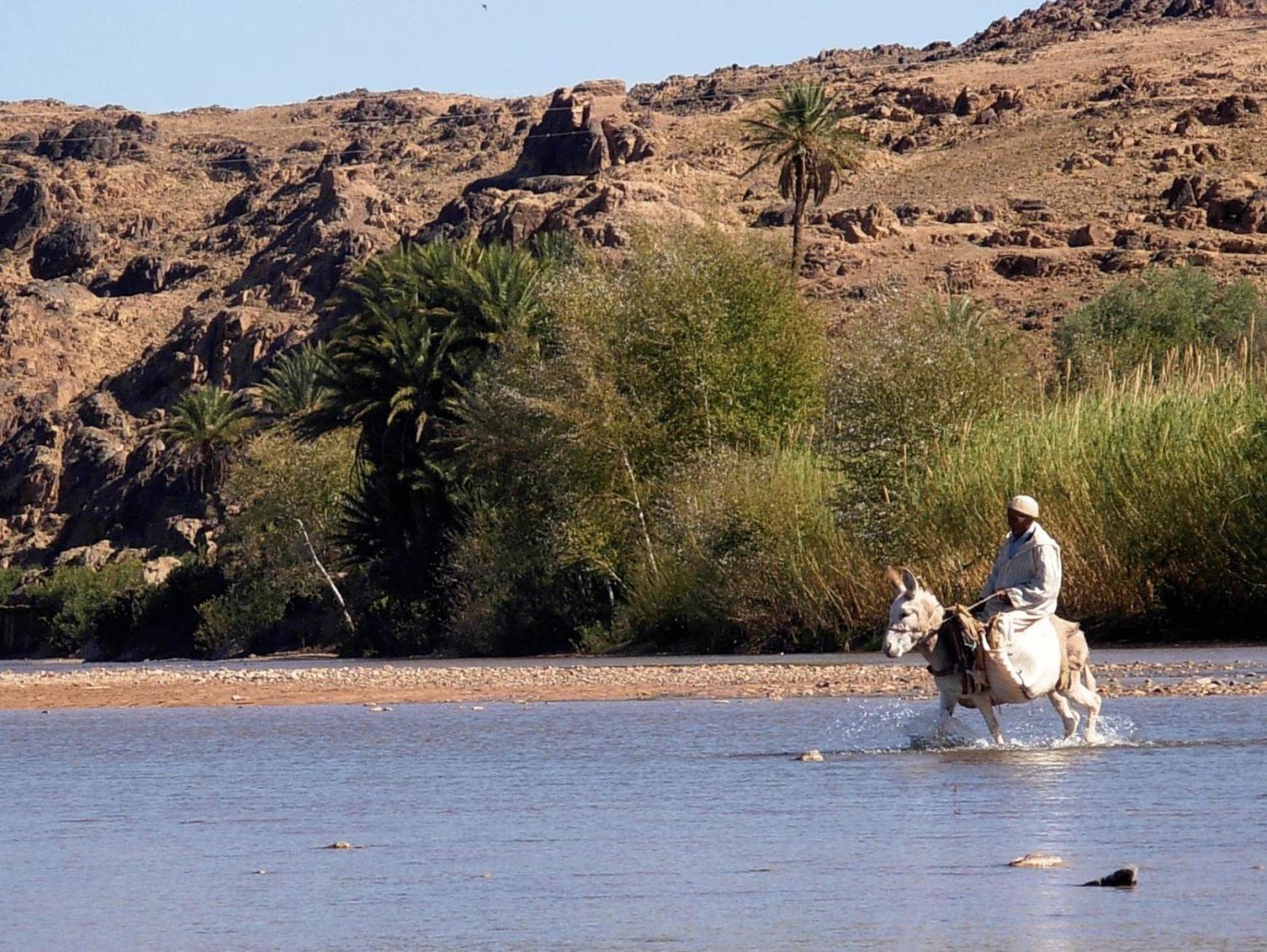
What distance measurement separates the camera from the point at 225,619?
2680 inches

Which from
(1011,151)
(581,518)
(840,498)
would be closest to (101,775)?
(840,498)

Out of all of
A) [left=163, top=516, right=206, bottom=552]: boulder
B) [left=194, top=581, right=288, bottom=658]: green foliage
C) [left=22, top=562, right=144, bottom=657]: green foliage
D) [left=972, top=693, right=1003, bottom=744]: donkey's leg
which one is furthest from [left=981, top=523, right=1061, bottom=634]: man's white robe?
[left=163, top=516, right=206, bottom=552]: boulder

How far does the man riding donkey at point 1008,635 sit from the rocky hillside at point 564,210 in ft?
184

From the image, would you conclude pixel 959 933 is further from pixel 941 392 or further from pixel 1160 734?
pixel 941 392

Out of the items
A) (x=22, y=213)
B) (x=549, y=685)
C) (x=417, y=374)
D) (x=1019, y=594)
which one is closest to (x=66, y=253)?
(x=22, y=213)

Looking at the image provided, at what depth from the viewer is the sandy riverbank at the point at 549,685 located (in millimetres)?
20578

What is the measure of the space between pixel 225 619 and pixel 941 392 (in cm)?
3871

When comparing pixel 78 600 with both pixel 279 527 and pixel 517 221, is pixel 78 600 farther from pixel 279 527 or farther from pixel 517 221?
pixel 517 221

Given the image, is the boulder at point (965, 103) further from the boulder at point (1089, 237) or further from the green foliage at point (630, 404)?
the green foliage at point (630, 404)

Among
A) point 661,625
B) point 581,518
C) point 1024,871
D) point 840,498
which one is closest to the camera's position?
point 1024,871

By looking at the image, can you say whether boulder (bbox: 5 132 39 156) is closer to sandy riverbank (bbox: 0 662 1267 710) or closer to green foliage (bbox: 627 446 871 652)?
green foliage (bbox: 627 446 871 652)

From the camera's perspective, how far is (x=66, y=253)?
113500 mm

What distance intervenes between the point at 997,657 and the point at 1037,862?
4.42 meters

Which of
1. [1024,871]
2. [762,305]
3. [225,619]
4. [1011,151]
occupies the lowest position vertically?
[225,619]
